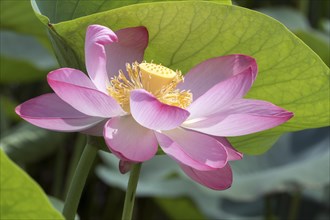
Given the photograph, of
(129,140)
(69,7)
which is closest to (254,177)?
(69,7)

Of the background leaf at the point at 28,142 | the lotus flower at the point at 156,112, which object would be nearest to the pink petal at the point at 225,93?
the lotus flower at the point at 156,112

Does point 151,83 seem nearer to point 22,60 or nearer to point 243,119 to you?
point 243,119

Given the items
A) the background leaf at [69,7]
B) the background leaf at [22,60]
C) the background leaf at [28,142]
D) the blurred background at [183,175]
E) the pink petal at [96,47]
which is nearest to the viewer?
the pink petal at [96,47]

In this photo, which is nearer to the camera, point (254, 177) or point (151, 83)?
point (151, 83)

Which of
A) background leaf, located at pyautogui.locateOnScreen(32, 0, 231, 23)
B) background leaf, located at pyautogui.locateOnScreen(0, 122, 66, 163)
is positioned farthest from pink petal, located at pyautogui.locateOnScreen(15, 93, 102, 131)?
background leaf, located at pyautogui.locateOnScreen(0, 122, 66, 163)

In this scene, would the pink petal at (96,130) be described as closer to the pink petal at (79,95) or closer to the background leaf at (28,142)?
the pink petal at (79,95)

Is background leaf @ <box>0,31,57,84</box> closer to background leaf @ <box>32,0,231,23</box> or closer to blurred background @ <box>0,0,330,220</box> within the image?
blurred background @ <box>0,0,330,220</box>
